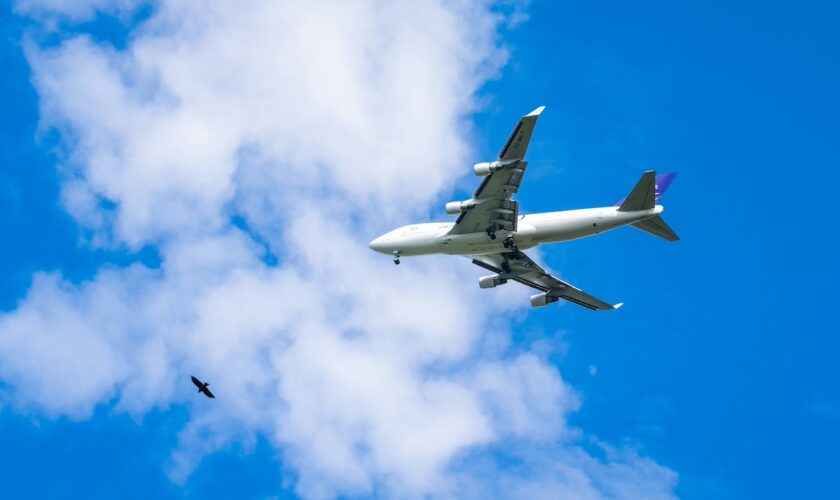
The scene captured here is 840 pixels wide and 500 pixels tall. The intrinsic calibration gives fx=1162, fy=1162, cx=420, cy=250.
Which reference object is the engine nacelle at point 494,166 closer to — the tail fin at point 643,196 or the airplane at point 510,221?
the airplane at point 510,221

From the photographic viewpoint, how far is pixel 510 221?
79.9 metres

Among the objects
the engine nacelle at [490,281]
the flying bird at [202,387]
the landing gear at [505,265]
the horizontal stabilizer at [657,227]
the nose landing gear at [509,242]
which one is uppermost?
the landing gear at [505,265]

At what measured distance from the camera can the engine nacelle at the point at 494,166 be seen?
249ft

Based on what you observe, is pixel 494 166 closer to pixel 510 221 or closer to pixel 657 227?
pixel 510 221

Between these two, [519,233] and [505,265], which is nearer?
[519,233]

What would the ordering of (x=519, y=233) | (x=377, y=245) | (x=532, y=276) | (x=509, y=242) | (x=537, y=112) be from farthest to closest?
(x=532, y=276) → (x=377, y=245) → (x=509, y=242) → (x=519, y=233) → (x=537, y=112)

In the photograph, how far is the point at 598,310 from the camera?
92438 mm

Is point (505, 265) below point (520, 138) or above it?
above

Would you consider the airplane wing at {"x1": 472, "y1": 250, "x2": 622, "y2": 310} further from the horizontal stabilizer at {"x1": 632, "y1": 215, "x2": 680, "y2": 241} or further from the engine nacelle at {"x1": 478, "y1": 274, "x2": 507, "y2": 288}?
the horizontal stabilizer at {"x1": 632, "y1": 215, "x2": 680, "y2": 241}

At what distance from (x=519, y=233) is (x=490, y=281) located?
968cm

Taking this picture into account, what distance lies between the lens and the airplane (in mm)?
76188

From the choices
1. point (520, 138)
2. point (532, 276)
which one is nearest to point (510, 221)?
point (520, 138)

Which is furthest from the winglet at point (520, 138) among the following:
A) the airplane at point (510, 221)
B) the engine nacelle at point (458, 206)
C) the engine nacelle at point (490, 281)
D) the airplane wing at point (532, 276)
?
the engine nacelle at point (490, 281)

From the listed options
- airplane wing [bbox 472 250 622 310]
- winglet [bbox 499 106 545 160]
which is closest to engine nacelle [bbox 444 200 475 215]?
winglet [bbox 499 106 545 160]
